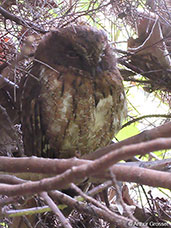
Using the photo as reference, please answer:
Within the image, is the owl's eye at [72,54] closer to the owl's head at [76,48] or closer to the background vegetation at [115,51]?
the owl's head at [76,48]

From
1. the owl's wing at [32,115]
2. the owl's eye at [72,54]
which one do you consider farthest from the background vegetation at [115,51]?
the owl's eye at [72,54]

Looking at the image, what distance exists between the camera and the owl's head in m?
1.49

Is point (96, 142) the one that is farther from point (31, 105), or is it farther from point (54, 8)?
point (54, 8)

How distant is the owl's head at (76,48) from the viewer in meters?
1.49

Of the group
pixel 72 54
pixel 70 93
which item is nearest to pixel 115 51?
pixel 72 54

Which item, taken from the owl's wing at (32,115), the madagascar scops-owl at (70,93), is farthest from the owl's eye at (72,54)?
the owl's wing at (32,115)

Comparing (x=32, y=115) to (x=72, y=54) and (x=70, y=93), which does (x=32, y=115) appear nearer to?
(x=70, y=93)

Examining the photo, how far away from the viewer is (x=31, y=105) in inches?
61.5

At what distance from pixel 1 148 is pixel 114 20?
935mm

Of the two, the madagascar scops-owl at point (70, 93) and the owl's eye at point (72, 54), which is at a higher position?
the owl's eye at point (72, 54)

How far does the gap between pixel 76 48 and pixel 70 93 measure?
209 mm

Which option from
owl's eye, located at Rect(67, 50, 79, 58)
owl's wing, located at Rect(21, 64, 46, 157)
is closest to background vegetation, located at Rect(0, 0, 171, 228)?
owl's wing, located at Rect(21, 64, 46, 157)

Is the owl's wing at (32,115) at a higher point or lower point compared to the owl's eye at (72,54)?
lower

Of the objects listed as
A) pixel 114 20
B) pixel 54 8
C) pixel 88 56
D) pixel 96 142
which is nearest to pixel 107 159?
pixel 88 56
